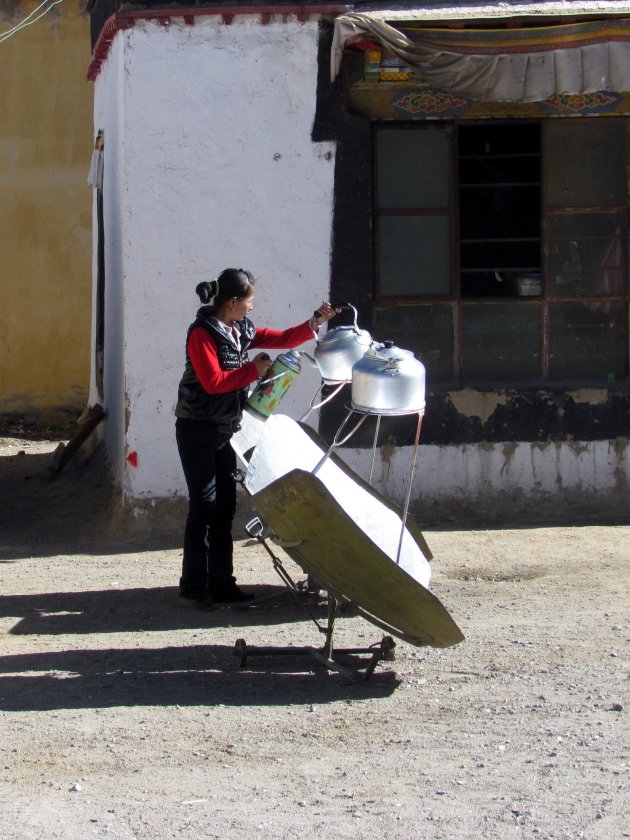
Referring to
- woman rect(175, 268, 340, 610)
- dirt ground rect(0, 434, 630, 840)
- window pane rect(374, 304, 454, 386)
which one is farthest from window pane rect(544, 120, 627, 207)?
woman rect(175, 268, 340, 610)

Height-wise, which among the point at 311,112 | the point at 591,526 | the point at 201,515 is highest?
the point at 311,112

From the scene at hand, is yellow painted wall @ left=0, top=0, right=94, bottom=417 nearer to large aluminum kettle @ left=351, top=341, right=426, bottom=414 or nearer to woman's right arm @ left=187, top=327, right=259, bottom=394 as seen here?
woman's right arm @ left=187, top=327, right=259, bottom=394

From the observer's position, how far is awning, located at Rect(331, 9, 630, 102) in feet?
23.7

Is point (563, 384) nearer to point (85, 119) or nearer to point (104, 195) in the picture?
point (104, 195)

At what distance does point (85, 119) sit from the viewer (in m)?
13.6

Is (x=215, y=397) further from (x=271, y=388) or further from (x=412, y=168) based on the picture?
(x=412, y=168)

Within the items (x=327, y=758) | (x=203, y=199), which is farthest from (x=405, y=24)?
(x=327, y=758)

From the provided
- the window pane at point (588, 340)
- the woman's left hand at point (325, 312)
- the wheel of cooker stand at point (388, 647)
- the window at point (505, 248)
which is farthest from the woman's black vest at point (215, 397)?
the window pane at point (588, 340)

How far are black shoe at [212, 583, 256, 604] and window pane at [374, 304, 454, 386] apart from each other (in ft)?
7.80

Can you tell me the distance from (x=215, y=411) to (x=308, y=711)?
167 centimetres

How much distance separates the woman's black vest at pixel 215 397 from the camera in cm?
602

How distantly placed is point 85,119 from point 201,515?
839cm

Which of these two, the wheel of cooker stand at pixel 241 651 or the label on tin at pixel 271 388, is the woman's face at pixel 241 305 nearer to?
the label on tin at pixel 271 388

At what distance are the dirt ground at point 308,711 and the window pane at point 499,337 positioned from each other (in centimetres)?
132
